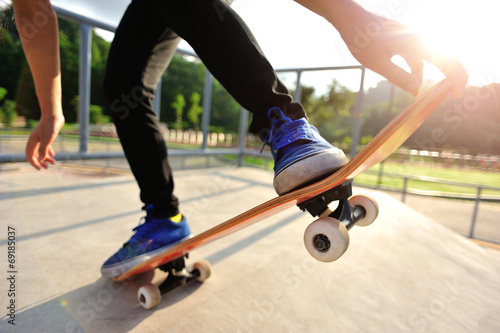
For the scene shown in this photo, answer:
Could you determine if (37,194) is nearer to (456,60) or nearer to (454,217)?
(456,60)

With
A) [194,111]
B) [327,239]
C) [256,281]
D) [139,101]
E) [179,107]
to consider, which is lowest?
[256,281]

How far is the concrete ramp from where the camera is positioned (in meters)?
0.92

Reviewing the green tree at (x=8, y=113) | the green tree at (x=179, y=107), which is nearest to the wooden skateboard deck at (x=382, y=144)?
the green tree at (x=8, y=113)

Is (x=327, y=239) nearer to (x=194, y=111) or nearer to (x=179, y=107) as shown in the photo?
(x=179, y=107)

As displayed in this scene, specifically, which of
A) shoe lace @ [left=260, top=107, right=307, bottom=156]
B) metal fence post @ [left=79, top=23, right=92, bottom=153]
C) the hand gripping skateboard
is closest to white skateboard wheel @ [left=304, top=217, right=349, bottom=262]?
the hand gripping skateboard

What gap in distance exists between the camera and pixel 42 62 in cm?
106

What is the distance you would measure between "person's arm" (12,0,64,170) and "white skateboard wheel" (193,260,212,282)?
801 millimetres

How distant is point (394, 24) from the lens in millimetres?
644

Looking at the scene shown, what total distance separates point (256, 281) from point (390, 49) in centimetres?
99

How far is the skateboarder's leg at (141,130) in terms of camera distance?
1032 millimetres

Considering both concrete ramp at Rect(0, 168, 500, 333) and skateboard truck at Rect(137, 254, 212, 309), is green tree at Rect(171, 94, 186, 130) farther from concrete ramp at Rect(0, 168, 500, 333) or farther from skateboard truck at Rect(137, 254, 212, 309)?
skateboard truck at Rect(137, 254, 212, 309)

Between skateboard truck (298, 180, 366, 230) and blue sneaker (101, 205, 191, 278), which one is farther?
blue sneaker (101, 205, 191, 278)

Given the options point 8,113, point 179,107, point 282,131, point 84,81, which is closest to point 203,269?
point 282,131

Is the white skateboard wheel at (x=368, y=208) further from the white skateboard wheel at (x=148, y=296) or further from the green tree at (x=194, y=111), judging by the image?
the green tree at (x=194, y=111)
